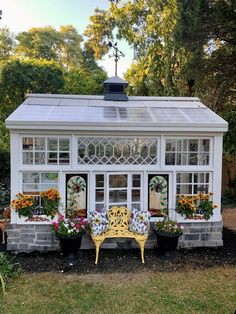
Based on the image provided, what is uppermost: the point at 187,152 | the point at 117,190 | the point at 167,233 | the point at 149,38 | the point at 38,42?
the point at 38,42

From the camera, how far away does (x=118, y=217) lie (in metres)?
5.36

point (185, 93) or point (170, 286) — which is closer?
point (170, 286)

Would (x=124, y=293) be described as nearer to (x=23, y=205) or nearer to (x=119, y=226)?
(x=119, y=226)

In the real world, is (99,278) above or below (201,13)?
below

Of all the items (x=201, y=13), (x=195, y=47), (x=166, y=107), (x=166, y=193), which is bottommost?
(x=166, y=193)

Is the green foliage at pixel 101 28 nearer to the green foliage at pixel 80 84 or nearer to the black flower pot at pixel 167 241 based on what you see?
the green foliage at pixel 80 84

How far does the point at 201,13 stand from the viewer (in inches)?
291

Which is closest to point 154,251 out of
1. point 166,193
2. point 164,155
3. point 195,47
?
point 166,193

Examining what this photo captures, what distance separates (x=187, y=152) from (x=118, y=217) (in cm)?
178

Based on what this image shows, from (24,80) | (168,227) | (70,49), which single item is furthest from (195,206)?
(70,49)

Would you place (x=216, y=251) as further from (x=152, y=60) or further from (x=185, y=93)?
(x=152, y=60)

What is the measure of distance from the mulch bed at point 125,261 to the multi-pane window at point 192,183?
3.65ft

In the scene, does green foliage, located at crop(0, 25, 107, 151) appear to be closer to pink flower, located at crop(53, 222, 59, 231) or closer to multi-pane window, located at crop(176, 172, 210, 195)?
pink flower, located at crop(53, 222, 59, 231)

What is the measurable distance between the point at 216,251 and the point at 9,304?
146 inches
